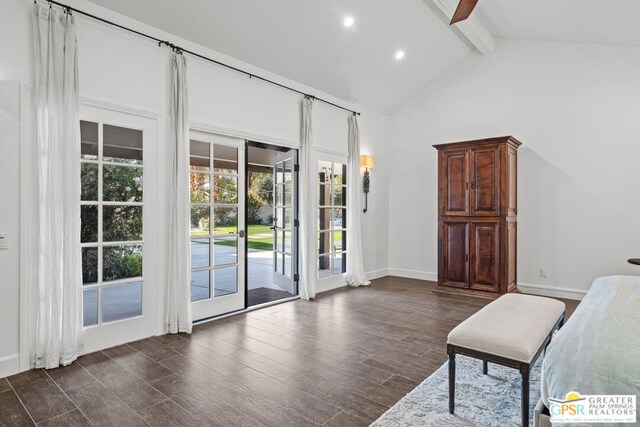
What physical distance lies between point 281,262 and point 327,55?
310cm

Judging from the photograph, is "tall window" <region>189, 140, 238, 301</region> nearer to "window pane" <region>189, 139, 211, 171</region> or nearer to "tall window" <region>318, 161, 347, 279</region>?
"window pane" <region>189, 139, 211, 171</region>

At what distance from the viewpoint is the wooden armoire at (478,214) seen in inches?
205

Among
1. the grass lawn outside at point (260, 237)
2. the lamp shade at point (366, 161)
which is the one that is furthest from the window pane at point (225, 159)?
the grass lawn outside at point (260, 237)

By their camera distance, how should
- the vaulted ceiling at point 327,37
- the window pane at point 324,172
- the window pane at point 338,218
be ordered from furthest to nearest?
1. the window pane at point 338,218
2. the window pane at point 324,172
3. the vaulted ceiling at point 327,37

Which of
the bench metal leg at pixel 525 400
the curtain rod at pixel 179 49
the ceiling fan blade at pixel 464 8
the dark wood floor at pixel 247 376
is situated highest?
the curtain rod at pixel 179 49

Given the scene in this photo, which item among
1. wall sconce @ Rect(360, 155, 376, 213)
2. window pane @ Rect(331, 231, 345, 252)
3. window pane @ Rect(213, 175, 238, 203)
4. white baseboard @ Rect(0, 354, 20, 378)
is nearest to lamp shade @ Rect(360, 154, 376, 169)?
wall sconce @ Rect(360, 155, 376, 213)

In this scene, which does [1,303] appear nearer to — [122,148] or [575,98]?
[122,148]

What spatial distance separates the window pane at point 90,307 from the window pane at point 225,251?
1.24 metres

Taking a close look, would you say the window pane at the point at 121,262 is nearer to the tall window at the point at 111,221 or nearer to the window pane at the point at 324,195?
the tall window at the point at 111,221

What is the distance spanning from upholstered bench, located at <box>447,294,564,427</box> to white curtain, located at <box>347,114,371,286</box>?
139 inches

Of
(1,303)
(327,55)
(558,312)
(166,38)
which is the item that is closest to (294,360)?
(558,312)

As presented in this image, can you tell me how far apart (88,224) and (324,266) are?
344cm

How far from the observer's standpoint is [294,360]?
10.3 feet

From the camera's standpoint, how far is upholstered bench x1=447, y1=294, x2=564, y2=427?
2.05 m
